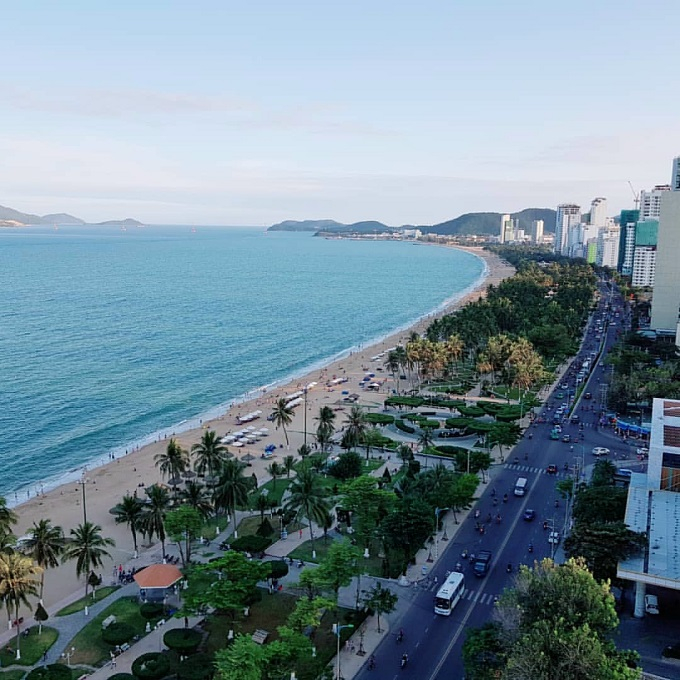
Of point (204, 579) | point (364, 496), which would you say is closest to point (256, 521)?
point (364, 496)

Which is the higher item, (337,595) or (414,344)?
(414,344)

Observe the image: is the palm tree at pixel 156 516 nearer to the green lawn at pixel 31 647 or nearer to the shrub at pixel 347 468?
the green lawn at pixel 31 647

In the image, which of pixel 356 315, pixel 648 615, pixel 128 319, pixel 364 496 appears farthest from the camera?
pixel 356 315

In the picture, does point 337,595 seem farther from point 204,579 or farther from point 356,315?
point 356,315

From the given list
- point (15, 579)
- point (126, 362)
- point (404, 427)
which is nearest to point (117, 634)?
point (15, 579)

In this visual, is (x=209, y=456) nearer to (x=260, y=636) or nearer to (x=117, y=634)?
(x=117, y=634)
